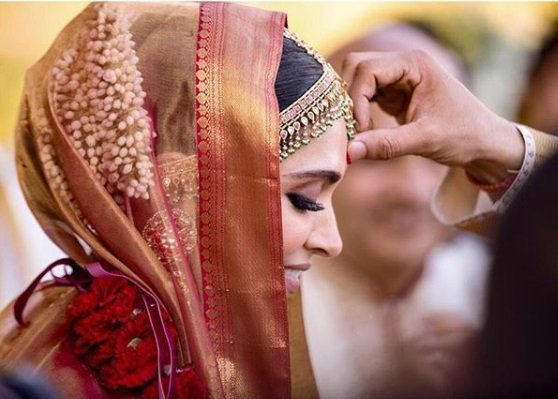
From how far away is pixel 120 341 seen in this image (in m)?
1.17

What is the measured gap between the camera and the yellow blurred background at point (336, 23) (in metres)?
1.71

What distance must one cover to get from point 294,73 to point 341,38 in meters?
0.77

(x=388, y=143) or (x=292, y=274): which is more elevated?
(x=388, y=143)

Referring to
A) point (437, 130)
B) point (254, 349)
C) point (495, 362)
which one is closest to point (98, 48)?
point (254, 349)

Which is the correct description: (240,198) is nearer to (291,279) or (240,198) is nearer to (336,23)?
(291,279)

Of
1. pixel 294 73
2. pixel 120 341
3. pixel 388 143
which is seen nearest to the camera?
pixel 120 341

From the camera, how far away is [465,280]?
5.97ft

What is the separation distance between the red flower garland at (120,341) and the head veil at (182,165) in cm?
3

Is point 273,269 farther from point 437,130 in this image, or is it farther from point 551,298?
point 551,298

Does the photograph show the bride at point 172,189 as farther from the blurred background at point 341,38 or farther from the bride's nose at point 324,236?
the blurred background at point 341,38

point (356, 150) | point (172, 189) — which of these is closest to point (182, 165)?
point (172, 189)

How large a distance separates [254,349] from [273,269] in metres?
0.12

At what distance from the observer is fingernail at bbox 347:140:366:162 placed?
1.35 meters

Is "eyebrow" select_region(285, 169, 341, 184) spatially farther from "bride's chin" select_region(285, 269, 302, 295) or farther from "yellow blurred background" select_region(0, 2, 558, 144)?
"yellow blurred background" select_region(0, 2, 558, 144)
